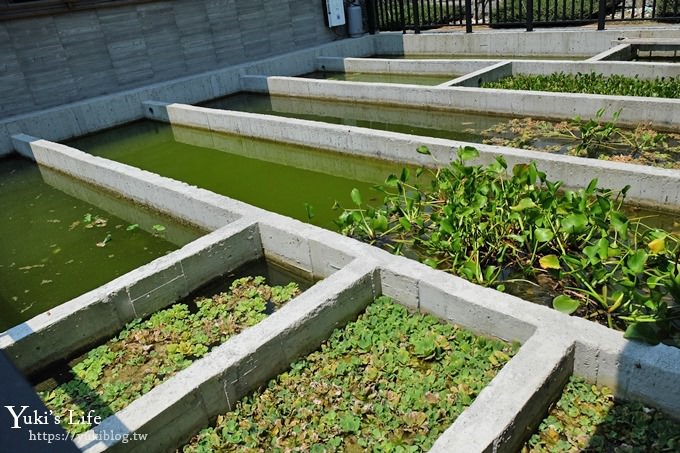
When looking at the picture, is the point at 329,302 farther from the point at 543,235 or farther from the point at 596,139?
the point at 596,139

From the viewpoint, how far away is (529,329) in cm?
329

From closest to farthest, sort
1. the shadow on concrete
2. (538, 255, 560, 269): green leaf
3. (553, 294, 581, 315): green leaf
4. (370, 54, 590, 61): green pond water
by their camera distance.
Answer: the shadow on concrete < (553, 294, 581, 315): green leaf < (538, 255, 560, 269): green leaf < (370, 54, 590, 61): green pond water

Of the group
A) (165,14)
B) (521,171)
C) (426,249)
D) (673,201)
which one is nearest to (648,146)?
(673,201)

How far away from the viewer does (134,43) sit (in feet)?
38.6

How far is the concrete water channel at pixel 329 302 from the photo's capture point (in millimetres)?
2877

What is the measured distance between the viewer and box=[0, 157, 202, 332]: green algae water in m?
5.09

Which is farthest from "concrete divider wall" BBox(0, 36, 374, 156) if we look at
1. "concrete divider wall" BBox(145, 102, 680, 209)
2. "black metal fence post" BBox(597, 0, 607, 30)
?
"black metal fence post" BBox(597, 0, 607, 30)

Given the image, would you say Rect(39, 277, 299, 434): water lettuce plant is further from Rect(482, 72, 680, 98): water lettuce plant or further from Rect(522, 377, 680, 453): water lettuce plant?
Rect(482, 72, 680, 98): water lettuce plant

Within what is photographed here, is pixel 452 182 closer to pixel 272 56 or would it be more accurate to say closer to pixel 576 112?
pixel 576 112

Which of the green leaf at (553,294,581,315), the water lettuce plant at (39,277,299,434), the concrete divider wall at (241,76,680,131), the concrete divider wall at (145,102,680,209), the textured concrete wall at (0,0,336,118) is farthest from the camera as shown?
the textured concrete wall at (0,0,336,118)

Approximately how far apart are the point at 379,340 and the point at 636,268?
1734mm

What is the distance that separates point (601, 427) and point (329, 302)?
181cm

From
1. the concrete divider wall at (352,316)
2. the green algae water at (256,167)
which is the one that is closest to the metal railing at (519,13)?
the green algae water at (256,167)

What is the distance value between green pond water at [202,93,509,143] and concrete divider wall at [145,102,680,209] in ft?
4.64
